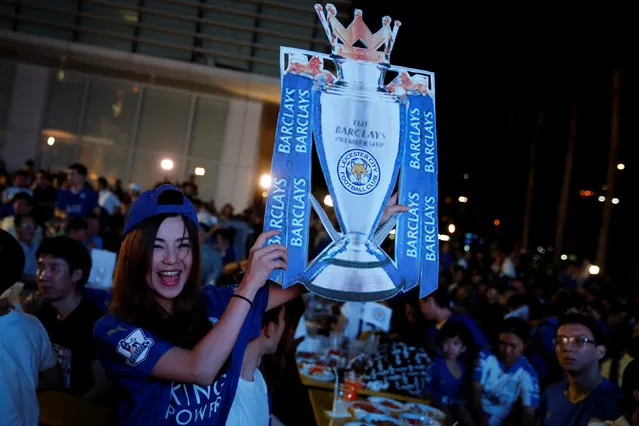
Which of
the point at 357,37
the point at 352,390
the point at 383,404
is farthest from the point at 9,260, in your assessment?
the point at 383,404

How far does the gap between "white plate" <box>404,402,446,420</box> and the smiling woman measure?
274cm

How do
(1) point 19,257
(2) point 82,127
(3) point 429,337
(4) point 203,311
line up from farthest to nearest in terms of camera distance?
(2) point 82,127 < (3) point 429,337 < (1) point 19,257 < (4) point 203,311

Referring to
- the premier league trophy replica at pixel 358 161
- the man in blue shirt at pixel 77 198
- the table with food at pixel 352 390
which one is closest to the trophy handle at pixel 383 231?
the premier league trophy replica at pixel 358 161

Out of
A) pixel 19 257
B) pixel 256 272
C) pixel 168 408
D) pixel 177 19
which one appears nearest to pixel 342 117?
pixel 256 272

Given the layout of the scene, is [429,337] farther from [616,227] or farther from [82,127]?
[616,227]

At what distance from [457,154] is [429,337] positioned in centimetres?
2314

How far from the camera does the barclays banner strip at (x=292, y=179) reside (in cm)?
217

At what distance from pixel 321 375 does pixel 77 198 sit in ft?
19.3

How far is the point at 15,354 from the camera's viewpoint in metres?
2.56

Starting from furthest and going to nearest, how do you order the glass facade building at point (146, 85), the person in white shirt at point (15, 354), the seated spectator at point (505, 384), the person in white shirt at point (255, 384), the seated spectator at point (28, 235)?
1. the glass facade building at point (146, 85)
2. the seated spectator at point (28, 235)
3. the seated spectator at point (505, 384)
4. the person in white shirt at point (255, 384)
5. the person in white shirt at point (15, 354)

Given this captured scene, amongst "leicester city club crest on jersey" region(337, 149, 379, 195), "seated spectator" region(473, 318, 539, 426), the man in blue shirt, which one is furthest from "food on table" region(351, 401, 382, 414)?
the man in blue shirt

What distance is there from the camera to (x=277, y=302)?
7.76 feet

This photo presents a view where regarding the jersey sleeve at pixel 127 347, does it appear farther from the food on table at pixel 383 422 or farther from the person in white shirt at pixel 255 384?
the food on table at pixel 383 422

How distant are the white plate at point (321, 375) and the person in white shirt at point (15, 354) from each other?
3.13 m
